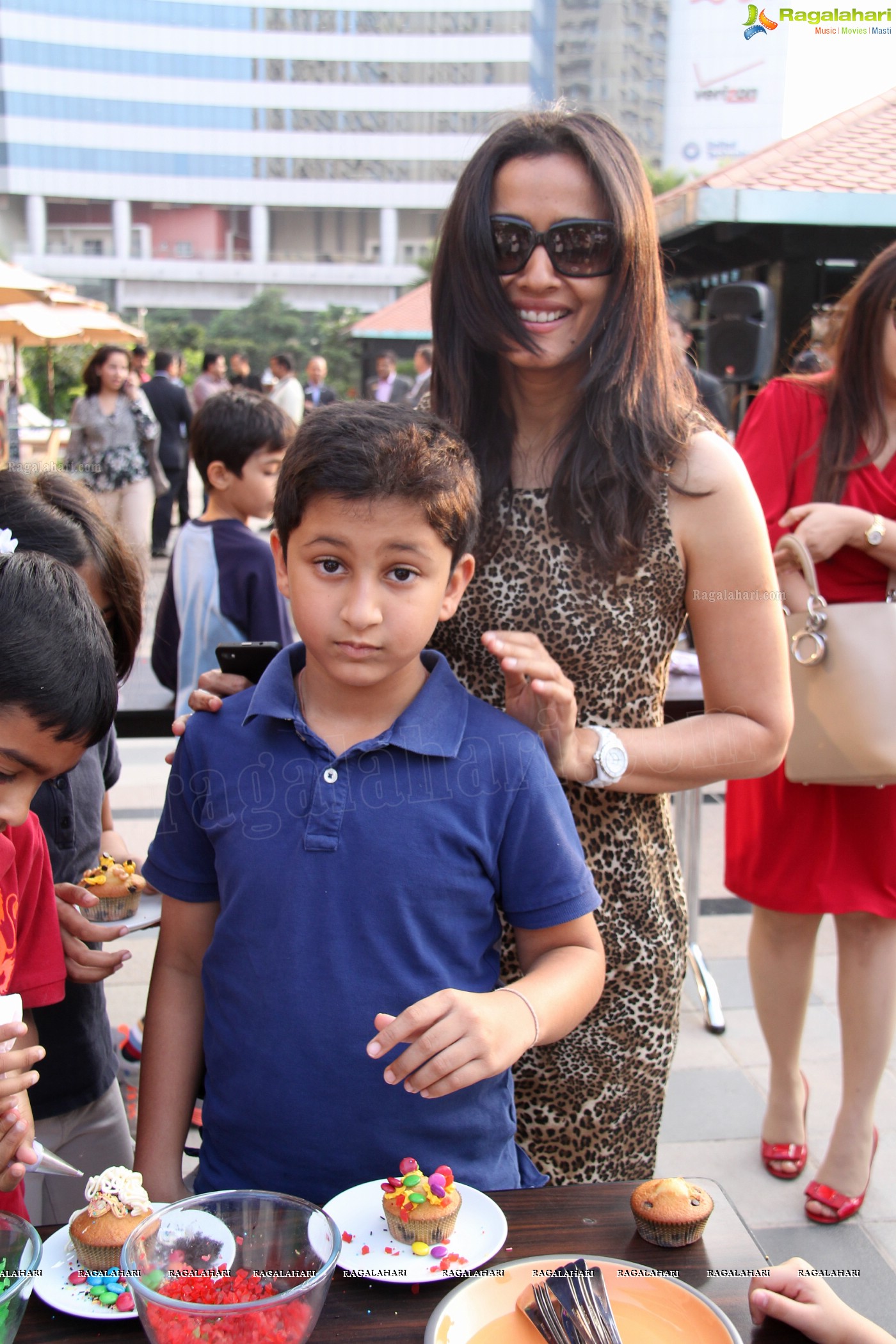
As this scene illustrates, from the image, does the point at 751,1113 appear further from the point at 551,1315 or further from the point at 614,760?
the point at 551,1315

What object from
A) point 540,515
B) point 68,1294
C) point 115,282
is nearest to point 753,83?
point 540,515

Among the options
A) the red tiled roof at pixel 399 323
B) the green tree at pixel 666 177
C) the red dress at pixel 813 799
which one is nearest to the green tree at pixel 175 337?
the red tiled roof at pixel 399 323

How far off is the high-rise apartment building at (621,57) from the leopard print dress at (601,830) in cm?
3890

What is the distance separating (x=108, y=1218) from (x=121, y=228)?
7957 cm

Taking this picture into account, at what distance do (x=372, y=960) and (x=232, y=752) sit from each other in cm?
29

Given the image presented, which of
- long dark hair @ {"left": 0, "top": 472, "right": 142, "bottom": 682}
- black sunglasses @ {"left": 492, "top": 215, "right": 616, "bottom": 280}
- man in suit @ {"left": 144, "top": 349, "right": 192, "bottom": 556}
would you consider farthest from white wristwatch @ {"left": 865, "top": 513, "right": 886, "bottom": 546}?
man in suit @ {"left": 144, "top": 349, "right": 192, "bottom": 556}

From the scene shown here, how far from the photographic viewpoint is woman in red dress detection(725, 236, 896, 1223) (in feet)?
7.48

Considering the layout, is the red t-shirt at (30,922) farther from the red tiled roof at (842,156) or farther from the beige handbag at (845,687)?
the red tiled roof at (842,156)

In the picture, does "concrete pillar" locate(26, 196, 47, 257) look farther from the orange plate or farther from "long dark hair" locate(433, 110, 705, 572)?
the orange plate

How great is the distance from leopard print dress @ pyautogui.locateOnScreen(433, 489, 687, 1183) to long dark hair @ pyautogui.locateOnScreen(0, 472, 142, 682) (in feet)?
1.89

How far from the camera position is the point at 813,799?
2.39 metres

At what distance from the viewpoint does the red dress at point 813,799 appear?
235 centimetres

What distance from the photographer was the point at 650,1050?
149 centimetres

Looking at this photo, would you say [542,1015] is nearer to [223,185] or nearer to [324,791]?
[324,791]
